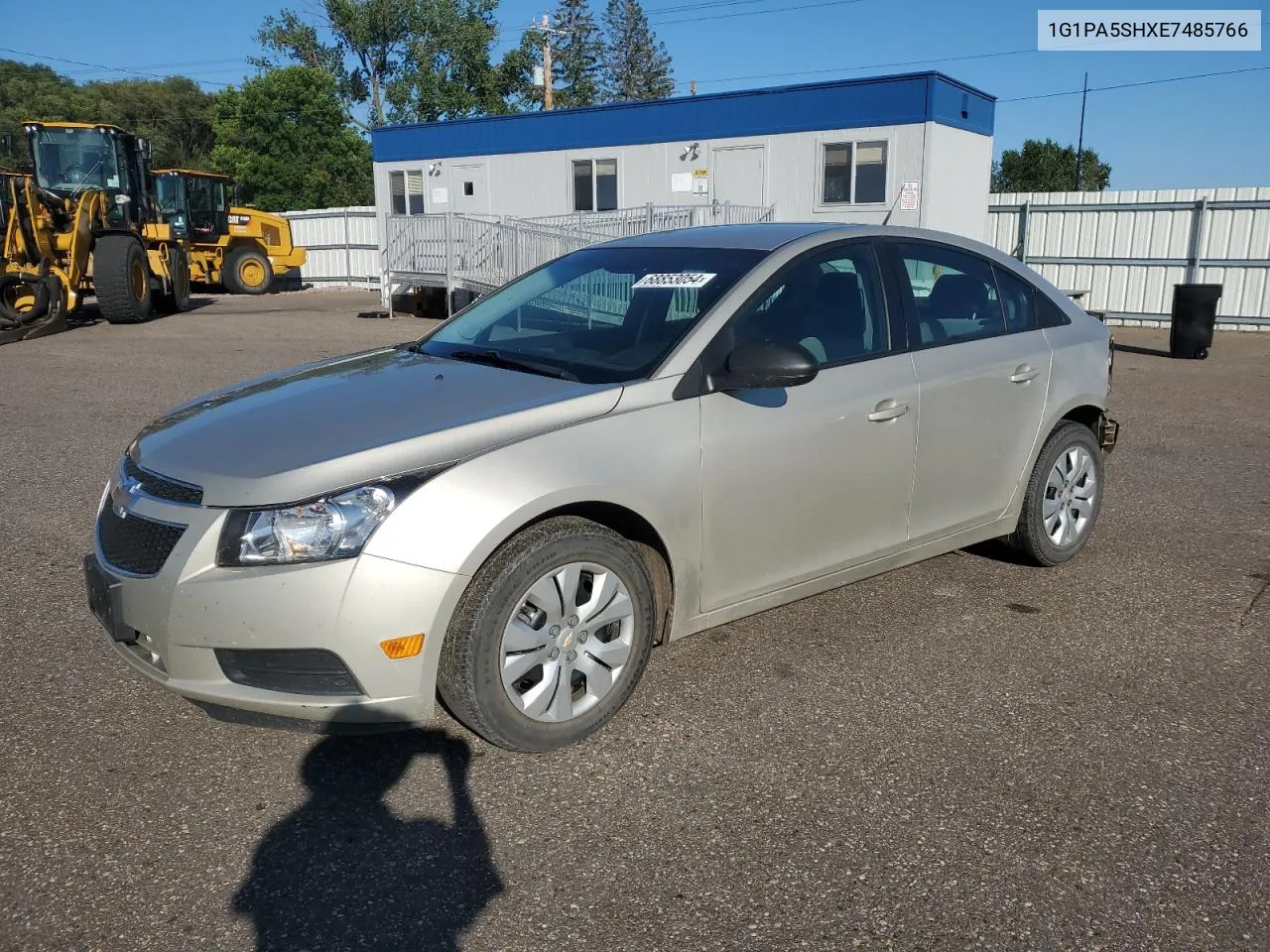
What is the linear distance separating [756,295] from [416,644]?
5.84 ft

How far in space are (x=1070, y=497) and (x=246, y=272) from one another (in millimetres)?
24041

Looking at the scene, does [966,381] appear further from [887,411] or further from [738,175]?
[738,175]

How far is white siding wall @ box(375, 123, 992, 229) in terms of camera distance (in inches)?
689

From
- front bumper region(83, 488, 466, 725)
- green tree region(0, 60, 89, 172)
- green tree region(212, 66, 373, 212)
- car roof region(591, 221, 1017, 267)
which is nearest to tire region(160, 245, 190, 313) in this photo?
car roof region(591, 221, 1017, 267)

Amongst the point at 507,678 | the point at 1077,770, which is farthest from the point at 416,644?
the point at 1077,770

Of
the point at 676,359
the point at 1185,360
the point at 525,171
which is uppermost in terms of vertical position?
the point at 525,171

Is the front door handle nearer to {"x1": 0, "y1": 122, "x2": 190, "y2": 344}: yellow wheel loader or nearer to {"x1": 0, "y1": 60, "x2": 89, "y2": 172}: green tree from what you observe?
{"x1": 0, "y1": 122, "x2": 190, "y2": 344}: yellow wheel loader

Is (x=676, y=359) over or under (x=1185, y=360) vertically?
over

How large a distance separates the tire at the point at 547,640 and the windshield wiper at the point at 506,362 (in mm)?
620

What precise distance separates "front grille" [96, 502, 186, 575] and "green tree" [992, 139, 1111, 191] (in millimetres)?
67833

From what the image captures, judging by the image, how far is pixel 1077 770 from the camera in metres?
3.26

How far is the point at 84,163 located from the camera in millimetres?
18734

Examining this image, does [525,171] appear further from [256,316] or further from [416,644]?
[416,644]

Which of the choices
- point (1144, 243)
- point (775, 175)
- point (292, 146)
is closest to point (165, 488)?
point (775, 175)
